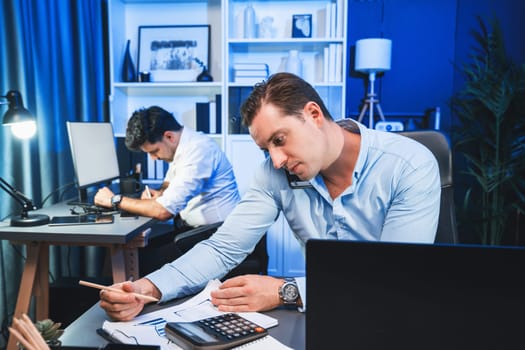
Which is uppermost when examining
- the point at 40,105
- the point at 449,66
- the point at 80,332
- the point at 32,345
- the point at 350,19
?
the point at 350,19

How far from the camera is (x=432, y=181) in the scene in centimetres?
120

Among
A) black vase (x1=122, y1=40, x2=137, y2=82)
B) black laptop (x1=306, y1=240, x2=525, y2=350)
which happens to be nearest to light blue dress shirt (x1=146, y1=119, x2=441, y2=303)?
black laptop (x1=306, y1=240, x2=525, y2=350)

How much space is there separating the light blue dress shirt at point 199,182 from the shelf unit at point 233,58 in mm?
722

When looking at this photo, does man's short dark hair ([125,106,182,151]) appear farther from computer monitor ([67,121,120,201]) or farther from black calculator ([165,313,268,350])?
black calculator ([165,313,268,350])

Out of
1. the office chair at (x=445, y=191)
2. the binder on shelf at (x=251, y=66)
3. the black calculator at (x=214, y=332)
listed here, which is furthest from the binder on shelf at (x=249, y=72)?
the black calculator at (x=214, y=332)

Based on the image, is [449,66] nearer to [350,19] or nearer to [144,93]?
[350,19]

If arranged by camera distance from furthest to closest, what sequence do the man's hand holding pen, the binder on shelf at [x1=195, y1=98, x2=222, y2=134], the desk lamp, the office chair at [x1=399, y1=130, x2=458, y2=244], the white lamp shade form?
the binder on shelf at [x1=195, y1=98, x2=222, y2=134]
the white lamp shade
the desk lamp
the office chair at [x1=399, y1=130, x2=458, y2=244]
the man's hand holding pen

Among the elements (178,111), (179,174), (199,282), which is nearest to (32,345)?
(199,282)

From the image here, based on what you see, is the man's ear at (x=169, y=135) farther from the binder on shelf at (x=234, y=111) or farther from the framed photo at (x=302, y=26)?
the framed photo at (x=302, y=26)

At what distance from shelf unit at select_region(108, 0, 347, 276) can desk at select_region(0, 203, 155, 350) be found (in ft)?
4.24

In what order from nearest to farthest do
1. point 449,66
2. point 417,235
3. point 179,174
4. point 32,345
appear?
point 32,345 → point 417,235 → point 179,174 → point 449,66

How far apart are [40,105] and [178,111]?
4.06 feet

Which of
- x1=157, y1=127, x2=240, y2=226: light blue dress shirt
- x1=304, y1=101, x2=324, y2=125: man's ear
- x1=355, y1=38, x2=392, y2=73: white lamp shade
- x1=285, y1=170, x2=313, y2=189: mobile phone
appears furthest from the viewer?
x1=355, y1=38, x2=392, y2=73: white lamp shade

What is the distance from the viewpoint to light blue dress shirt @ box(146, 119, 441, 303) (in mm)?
1138
